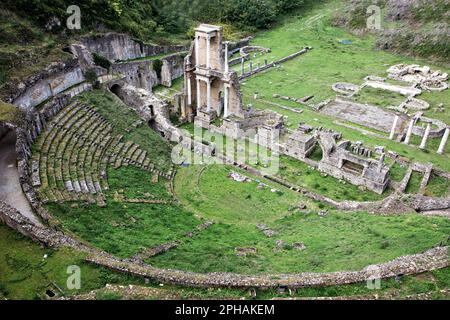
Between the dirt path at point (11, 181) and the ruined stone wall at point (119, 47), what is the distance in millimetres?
19766

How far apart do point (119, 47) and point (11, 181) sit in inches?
1083

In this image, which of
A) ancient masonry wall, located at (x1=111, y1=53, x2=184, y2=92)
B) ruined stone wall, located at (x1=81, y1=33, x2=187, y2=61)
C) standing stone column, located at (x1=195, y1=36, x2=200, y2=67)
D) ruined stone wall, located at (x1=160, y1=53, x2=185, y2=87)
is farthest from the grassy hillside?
standing stone column, located at (x1=195, y1=36, x2=200, y2=67)

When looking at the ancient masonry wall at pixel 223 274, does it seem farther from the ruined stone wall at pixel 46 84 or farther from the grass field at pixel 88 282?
the ruined stone wall at pixel 46 84

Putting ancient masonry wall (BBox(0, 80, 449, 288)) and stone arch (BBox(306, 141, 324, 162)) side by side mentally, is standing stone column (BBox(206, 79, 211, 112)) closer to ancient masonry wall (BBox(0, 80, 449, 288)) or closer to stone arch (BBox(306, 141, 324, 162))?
stone arch (BBox(306, 141, 324, 162))

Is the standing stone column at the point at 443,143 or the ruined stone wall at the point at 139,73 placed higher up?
the ruined stone wall at the point at 139,73

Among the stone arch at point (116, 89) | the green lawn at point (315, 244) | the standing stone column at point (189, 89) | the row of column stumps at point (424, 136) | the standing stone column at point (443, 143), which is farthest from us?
the stone arch at point (116, 89)

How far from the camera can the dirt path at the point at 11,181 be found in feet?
69.9

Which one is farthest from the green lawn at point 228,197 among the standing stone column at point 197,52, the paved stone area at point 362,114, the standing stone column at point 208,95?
the paved stone area at point 362,114

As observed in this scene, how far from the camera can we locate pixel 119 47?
46.6m

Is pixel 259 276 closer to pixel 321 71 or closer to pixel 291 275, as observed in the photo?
pixel 291 275

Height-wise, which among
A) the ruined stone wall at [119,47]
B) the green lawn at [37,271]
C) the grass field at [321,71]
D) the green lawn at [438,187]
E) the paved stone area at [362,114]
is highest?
the ruined stone wall at [119,47]

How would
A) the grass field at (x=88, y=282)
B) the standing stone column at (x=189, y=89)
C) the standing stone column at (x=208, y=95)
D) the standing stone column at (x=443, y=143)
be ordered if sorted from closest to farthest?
1. the grass field at (x=88, y=282)
2. the standing stone column at (x=443, y=143)
3. the standing stone column at (x=208, y=95)
4. the standing stone column at (x=189, y=89)

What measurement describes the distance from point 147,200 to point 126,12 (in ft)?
119

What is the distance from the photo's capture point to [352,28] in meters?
70.6
